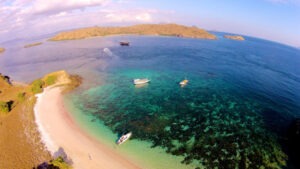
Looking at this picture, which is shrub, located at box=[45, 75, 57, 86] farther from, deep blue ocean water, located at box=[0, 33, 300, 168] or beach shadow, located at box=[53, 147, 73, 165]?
beach shadow, located at box=[53, 147, 73, 165]

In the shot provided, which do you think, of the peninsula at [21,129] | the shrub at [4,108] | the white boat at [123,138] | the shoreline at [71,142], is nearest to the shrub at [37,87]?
the peninsula at [21,129]

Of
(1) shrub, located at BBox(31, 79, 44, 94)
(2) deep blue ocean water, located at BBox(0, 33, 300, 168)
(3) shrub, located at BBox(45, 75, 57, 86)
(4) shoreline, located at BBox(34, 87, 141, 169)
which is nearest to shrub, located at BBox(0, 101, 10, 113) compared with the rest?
(4) shoreline, located at BBox(34, 87, 141, 169)

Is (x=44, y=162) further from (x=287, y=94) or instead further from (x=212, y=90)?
(x=287, y=94)

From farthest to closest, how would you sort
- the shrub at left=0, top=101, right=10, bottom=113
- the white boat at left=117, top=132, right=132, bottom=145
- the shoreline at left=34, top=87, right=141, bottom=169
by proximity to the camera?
the shrub at left=0, top=101, right=10, bottom=113 < the white boat at left=117, top=132, right=132, bottom=145 < the shoreline at left=34, top=87, right=141, bottom=169

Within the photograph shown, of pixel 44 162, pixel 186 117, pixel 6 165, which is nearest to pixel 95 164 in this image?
pixel 44 162

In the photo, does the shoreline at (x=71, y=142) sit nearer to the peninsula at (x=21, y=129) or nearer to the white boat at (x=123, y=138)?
the peninsula at (x=21, y=129)

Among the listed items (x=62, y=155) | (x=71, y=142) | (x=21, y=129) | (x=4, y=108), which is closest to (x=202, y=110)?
(x=71, y=142)

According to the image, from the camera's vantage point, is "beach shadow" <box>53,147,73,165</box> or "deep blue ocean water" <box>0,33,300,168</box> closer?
"beach shadow" <box>53,147,73,165</box>

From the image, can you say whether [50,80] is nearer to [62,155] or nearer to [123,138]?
[62,155]
